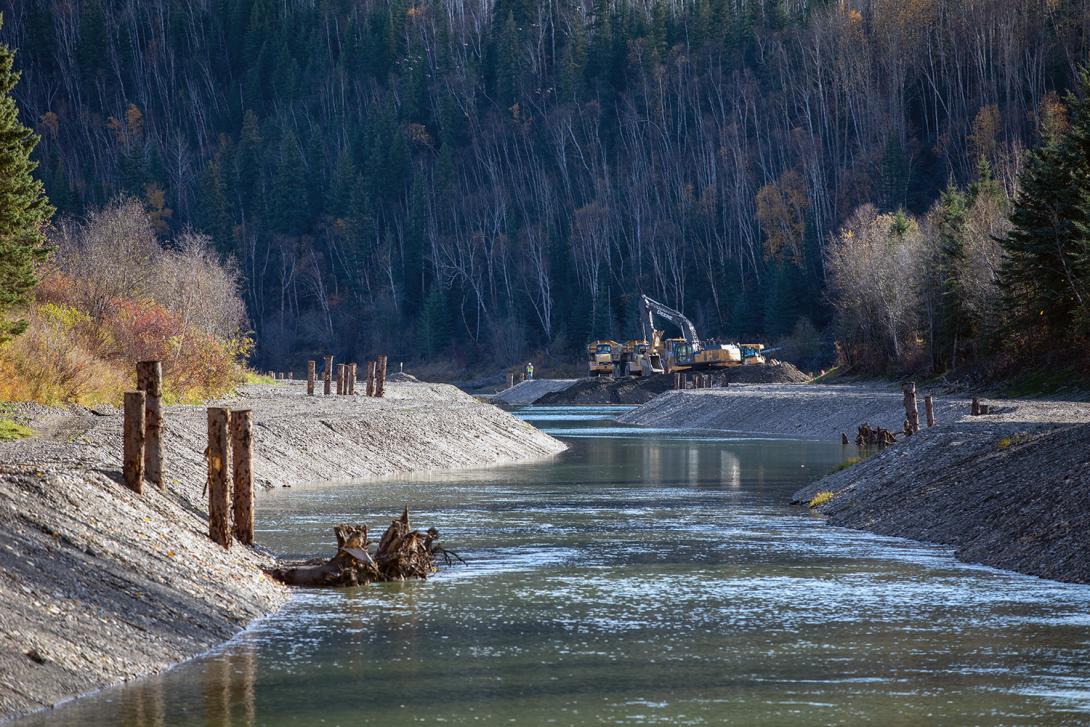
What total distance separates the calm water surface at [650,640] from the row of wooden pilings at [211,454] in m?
2.11

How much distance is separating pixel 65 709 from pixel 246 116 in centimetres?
17909

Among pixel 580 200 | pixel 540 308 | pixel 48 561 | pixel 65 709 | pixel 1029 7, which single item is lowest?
pixel 65 709

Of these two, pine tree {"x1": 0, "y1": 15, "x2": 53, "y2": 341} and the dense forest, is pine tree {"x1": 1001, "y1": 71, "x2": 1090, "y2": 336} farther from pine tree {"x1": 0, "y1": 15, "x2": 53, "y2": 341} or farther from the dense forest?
pine tree {"x1": 0, "y1": 15, "x2": 53, "y2": 341}

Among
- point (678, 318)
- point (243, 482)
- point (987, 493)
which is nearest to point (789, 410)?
point (678, 318)

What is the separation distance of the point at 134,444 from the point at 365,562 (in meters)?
4.15

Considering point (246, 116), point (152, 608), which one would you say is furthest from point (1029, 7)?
point (152, 608)

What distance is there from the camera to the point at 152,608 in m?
A: 18.8

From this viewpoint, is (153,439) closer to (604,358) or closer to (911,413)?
(911,413)

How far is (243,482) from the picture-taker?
2492 cm

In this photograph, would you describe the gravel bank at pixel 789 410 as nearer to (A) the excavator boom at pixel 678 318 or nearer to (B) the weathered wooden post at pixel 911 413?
(B) the weathered wooden post at pixel 911 413

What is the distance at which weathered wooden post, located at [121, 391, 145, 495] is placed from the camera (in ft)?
76.4

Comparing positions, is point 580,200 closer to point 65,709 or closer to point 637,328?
point 637,328

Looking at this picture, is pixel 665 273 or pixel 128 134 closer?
pixel 665 273

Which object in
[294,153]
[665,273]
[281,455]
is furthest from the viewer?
[294,153]
